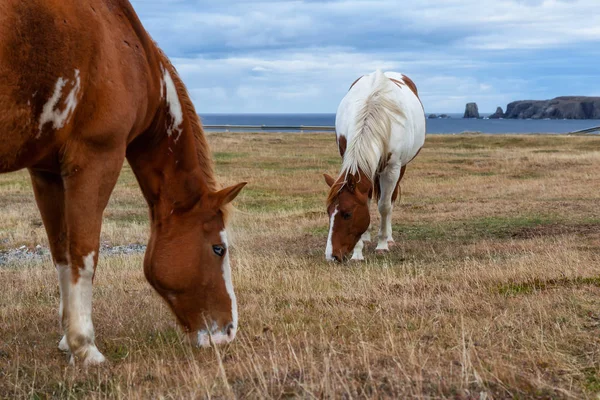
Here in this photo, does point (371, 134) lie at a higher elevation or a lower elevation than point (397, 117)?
lower

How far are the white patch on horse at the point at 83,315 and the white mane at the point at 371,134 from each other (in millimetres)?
5216

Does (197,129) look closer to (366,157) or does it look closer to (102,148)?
(102,148)

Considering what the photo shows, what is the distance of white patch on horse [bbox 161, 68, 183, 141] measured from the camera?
5.05 meters

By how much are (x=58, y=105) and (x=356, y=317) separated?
2880mm

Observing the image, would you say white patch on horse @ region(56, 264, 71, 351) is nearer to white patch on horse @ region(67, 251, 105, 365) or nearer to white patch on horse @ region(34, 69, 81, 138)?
white patch on horse @ region(67, 251, 105, 365)

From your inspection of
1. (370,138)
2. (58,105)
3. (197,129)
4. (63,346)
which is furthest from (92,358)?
(370,138)

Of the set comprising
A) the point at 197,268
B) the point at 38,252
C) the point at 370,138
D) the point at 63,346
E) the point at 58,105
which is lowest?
the point at 38,252

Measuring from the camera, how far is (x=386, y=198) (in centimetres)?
1068

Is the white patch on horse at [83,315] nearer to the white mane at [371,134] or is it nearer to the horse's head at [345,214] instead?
the horse's head at [345,214]

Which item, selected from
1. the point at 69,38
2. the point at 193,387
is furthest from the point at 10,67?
→ the point at 193,387

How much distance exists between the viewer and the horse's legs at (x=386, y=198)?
34.2 feet

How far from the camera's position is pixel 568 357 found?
4.25 meters

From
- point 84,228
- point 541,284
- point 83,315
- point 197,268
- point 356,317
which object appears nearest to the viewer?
point 84,228

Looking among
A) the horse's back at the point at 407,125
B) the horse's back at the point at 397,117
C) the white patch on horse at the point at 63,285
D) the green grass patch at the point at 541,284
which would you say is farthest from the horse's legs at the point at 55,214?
the horse's back at the point at 407,125
